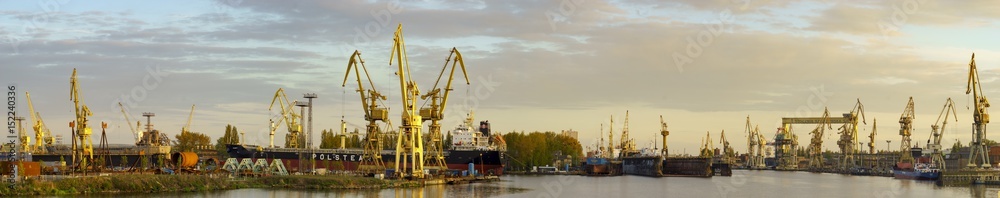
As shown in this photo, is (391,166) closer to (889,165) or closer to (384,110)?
(384,110)

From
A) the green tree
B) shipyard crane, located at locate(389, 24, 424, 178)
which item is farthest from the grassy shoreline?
the green tree

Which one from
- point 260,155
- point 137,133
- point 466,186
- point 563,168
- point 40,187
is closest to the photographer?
point 40,187

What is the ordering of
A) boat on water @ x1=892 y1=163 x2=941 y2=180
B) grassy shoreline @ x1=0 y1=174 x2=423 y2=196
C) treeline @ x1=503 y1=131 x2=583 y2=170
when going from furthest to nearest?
treeline @ x1=503 y1=131 x2=583 y2=170 < boat on water @ x1=892 y1=163 x2=941 y2=180 < grassy shoreline @ x1=0 y1=174 x2=423 y2=196

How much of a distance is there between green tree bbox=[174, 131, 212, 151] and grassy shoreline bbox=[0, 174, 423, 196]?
65337 mm

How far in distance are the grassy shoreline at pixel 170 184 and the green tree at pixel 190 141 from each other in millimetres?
65337

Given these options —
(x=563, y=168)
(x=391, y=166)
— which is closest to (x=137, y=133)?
(x=391, y=166)

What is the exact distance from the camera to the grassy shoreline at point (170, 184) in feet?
189

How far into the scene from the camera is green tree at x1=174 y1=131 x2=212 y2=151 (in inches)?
5428

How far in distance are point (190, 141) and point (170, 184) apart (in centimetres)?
7967

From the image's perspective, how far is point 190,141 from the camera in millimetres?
141625

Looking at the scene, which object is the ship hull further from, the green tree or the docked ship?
the green tree

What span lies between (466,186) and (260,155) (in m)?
38.3

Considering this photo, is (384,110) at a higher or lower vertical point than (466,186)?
higher

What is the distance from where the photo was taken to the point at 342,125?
381ft
